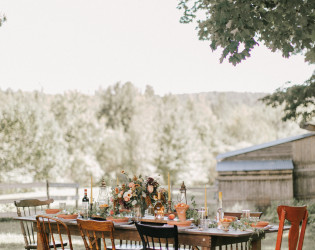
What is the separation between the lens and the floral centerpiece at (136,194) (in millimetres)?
5992

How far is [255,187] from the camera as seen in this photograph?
18.3 meters

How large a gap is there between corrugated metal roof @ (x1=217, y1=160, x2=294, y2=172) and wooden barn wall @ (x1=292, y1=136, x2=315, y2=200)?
0.41 meters

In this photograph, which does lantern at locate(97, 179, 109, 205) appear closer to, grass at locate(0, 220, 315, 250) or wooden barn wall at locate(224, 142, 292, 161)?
grass at locate(0, 220, 315, 250)

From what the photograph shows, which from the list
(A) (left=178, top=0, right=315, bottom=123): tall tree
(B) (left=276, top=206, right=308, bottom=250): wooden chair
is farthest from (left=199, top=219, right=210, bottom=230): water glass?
(A) (left=178, top=0, right=315, bottom=123): tall tree

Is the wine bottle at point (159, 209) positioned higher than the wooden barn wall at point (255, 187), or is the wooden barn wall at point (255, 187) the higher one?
the wine bottle at point (159, 209)

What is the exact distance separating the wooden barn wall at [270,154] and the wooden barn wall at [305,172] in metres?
0.46

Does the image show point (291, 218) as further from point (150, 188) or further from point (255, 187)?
point (255, 187)

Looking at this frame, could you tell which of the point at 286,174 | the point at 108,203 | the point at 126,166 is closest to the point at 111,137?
the point at 126,166

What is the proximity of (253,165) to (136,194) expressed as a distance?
12.9 metres

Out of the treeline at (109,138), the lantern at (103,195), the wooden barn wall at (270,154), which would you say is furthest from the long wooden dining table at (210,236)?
the treeline at (109,138)

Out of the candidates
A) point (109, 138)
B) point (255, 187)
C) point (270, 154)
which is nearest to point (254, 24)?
point (255, 187)

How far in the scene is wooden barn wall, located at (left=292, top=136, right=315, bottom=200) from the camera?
17.9 meters

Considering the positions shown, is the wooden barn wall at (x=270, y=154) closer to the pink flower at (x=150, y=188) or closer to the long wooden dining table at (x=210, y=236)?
the pink flower at (x=150, y=188)

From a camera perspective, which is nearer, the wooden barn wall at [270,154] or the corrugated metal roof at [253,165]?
the corrugated metal roof at [253,165]
